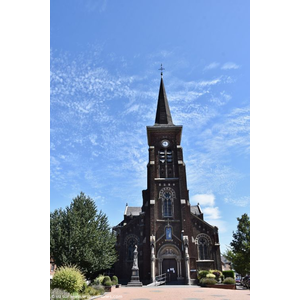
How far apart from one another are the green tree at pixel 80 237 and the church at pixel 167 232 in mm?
9487

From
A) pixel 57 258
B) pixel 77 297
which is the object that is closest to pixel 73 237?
pixel 57 258

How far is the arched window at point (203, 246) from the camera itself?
3678 centimetres

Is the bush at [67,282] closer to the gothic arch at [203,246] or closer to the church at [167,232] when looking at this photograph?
the church at [167,232]

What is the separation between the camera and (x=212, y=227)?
3803cm

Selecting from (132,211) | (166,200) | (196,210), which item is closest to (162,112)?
(166,200)

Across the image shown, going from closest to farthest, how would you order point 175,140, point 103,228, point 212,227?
point 103,228, point 212,227, point 175,140

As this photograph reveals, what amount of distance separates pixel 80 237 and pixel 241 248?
15.7 meters

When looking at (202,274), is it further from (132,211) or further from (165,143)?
(132,211)

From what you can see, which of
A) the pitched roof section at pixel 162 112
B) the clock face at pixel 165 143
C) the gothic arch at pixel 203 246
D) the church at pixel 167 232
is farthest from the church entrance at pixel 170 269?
the pitched roof section at pixel 162 112

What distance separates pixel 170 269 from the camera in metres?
34.9

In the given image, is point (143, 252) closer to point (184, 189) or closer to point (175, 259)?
point (175, 259)

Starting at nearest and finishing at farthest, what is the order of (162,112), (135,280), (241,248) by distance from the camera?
1. (241,248)
2. (135,280)
3. (162,112)

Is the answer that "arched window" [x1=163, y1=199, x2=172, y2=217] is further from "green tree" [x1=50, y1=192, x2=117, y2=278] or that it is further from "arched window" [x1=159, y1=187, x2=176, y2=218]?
"green tree" [x1=50, y1=192, x2=117, y2=278]
